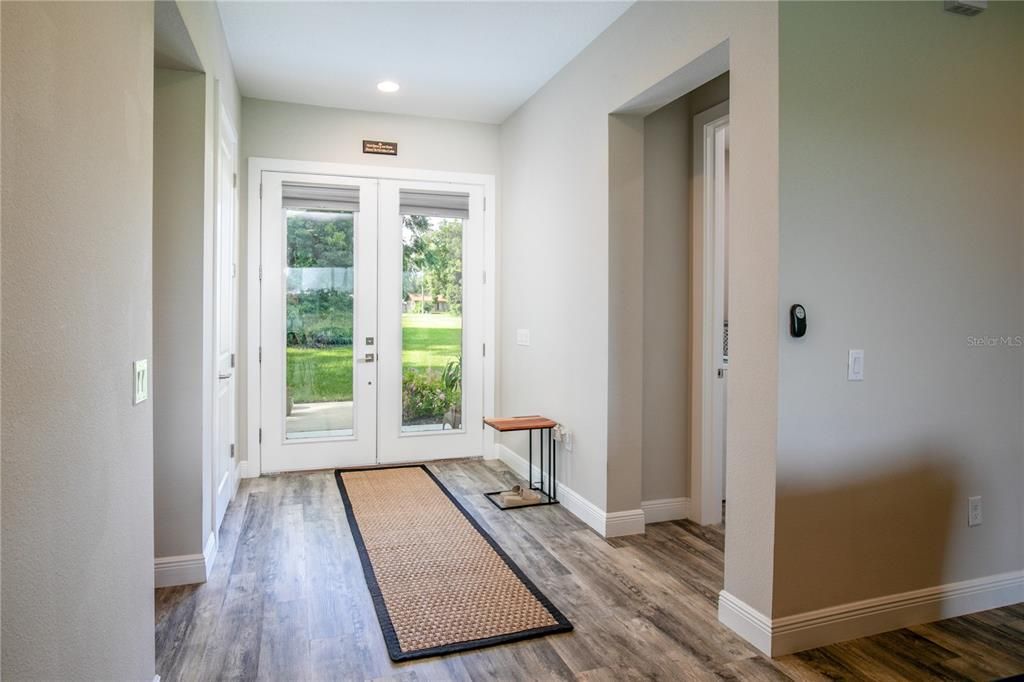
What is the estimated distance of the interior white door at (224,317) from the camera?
3.20m

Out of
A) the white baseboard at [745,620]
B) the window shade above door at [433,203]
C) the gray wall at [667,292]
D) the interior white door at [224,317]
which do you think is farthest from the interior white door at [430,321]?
the white baseboard at [745,620]

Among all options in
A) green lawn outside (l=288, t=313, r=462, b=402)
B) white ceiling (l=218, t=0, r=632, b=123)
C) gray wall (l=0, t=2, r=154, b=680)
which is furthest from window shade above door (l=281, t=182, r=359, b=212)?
gray wall (l=0, t=2, r=154, b=680)

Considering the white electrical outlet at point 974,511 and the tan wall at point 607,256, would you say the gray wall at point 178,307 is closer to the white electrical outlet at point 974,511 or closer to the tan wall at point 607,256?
the tan wall at point 607,256

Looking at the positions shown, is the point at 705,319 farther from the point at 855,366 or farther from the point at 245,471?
the point at 245,471

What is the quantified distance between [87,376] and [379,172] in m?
3.84

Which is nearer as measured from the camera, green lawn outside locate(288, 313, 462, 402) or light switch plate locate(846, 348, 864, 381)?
light switch plate locate(846, 348, 864, 381)

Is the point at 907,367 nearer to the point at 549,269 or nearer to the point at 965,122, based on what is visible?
the point at 965,122

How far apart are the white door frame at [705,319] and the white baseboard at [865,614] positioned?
121 cm

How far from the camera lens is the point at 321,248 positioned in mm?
4770

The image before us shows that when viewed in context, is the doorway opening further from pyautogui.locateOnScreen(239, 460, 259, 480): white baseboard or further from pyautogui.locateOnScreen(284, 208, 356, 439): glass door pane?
pyautogui.locateOnScreen(239, 460, 259, 480): white baseboard

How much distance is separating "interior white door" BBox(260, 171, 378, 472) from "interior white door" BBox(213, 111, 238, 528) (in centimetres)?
42

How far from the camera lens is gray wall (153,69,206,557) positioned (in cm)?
266

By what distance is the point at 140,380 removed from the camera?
1672 millimetres

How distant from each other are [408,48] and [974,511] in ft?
12.2
